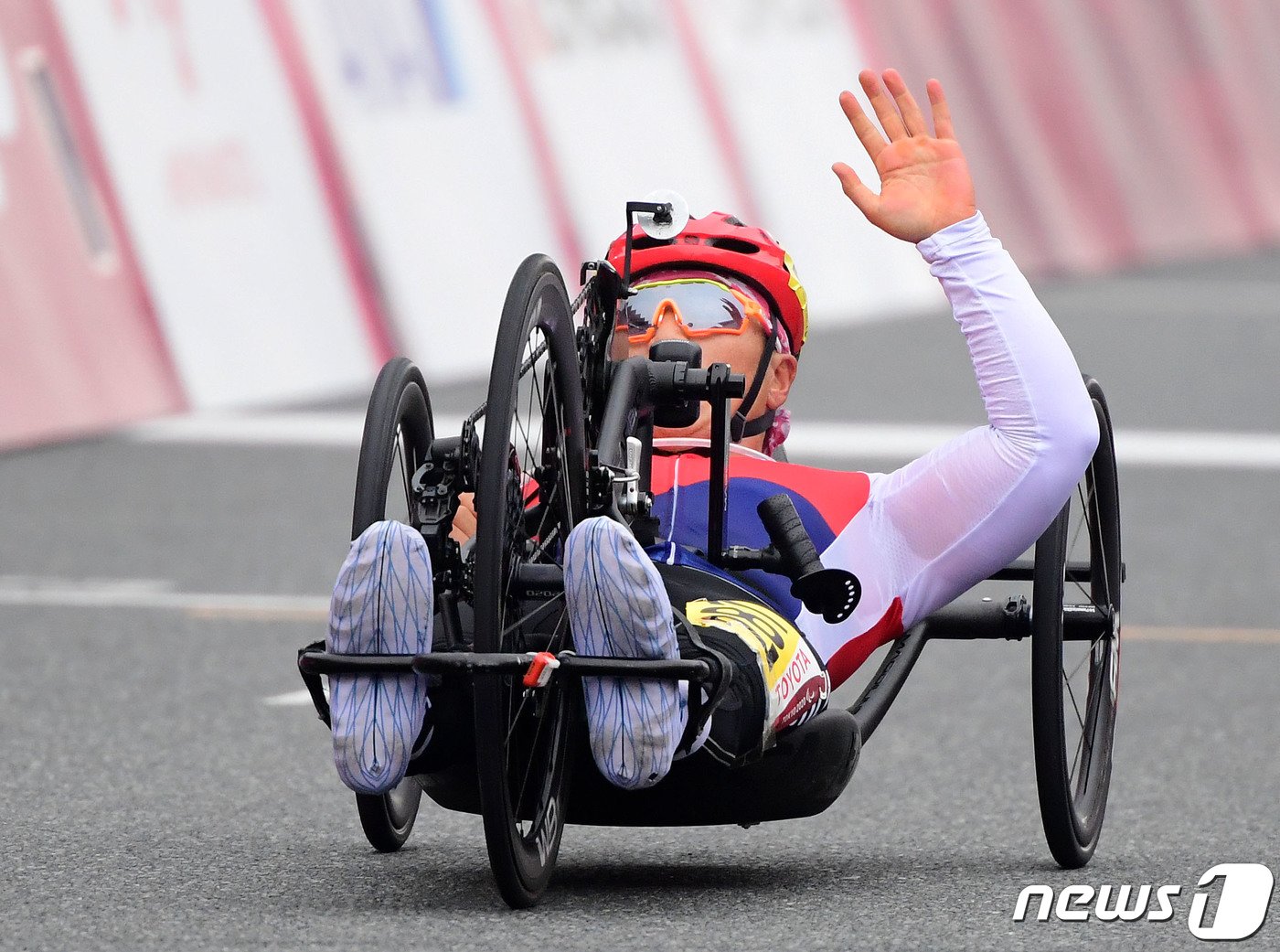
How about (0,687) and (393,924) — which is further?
(0,687)

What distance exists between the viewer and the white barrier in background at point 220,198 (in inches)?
445

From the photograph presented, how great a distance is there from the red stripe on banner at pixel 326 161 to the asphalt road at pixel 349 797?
159 cm

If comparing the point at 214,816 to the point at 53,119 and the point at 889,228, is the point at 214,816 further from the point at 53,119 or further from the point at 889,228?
the point at 53,119

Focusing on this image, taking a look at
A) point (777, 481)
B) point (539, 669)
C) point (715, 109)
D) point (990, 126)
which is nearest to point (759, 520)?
point (777, 481)

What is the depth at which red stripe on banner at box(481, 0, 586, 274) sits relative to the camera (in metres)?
14.1

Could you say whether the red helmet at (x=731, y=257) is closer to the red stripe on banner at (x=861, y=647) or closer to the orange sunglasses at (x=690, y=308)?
the orange sunglasses at (x=690, y=308)

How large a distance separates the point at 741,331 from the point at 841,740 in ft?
2.65

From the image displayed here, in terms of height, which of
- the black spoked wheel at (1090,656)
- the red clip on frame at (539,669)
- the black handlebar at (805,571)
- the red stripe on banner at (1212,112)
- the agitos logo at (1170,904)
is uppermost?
the red clip on frame at (539,669)

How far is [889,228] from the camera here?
14.0 ft

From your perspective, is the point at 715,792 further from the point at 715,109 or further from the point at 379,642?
the point at 715,109

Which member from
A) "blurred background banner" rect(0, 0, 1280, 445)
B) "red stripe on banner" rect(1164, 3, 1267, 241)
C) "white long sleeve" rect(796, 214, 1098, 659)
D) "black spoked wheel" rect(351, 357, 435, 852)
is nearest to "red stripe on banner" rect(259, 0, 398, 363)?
"blurred background banner" rect(0, 0, 1280, 445)

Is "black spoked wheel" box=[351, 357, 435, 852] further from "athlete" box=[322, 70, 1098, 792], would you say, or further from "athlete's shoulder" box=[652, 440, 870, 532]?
"athlete's shoulder" box=[652, 440, 870, 532]

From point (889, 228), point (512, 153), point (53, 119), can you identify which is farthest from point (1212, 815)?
point (512, 153)

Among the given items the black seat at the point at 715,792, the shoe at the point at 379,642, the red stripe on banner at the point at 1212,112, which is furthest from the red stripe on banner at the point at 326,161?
the red stripe on banner at the point at 1212,112
